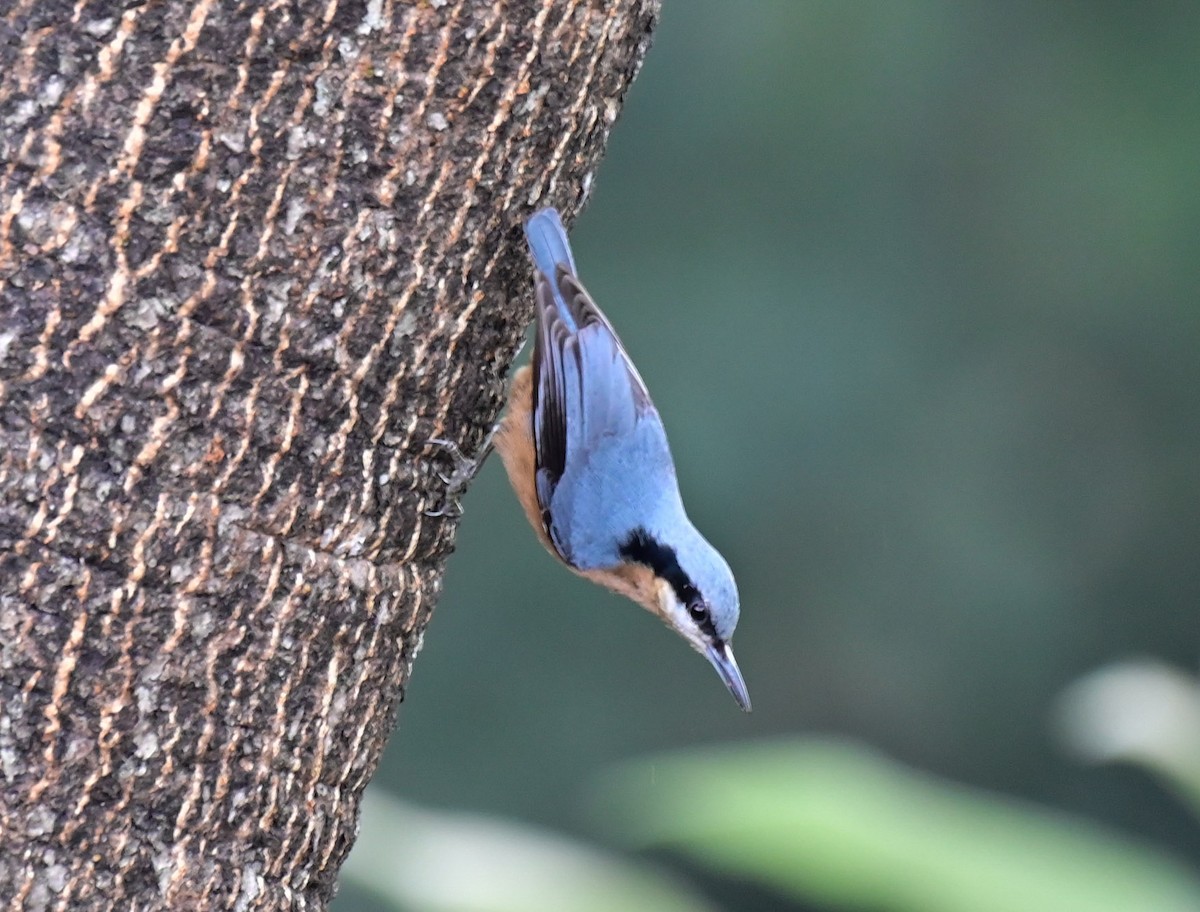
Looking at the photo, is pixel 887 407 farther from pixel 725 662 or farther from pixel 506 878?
pixel 506 878

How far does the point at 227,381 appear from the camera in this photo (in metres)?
2.38

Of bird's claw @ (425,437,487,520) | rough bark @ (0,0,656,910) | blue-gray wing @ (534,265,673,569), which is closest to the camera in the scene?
rough bark @ (0,0,656,910)

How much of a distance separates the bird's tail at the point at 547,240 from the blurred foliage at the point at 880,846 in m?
1.05

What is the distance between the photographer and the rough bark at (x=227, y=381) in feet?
7.35

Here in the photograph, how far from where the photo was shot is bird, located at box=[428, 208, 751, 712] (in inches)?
164

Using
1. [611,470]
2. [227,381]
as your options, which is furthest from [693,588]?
[227,381]

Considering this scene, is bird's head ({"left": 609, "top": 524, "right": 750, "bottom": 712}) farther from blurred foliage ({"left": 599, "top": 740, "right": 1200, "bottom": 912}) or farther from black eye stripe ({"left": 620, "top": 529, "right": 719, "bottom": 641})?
blurred foliage ({"left": 599, "top": 740, "right": 1200, "bottom": 912})

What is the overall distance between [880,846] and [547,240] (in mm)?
1310

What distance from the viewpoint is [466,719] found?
31.0ft

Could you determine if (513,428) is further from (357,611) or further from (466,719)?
(466,719)

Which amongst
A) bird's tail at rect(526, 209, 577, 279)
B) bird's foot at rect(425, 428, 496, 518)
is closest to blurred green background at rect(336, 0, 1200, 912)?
bird's tail at rect(526, 209, 577, 279)

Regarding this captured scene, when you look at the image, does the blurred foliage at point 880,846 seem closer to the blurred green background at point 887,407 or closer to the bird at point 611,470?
the bird at point 611,470

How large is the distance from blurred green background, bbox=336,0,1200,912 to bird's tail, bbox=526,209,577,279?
225 inches

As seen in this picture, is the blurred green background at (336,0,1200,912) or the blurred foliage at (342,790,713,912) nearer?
the blurred foliage at (342,790,713,912)
